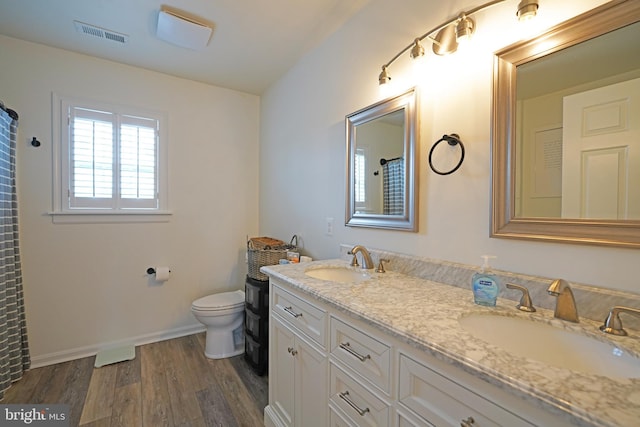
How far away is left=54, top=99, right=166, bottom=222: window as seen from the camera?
2307 mm

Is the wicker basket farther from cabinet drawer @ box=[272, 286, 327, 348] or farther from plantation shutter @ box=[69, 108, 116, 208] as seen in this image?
plantation shutter @ box=[69, 108, 116, 208]

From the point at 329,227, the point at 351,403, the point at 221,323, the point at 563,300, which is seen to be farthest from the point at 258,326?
the point at 563,300

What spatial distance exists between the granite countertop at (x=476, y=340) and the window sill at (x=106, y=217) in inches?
73.8

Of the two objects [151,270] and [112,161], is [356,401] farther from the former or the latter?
[112,161]

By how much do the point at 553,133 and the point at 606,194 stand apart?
0.85 feet

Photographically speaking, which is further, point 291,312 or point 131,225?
point 131,225

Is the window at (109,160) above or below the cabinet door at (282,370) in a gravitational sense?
above

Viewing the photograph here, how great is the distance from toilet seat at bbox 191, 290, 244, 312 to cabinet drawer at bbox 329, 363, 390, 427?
1.48 metres

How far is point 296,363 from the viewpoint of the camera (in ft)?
4.41

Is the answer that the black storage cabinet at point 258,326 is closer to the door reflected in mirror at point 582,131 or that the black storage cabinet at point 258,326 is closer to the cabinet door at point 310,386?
the cabinet door at point 310,386

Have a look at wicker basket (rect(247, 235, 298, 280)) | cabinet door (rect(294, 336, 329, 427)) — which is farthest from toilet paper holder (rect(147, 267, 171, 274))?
cabinet door (rect(294, 336, 329, 427))

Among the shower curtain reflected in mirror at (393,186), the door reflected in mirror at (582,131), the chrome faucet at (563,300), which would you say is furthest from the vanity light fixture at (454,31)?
the chrome faucet at (563,300)

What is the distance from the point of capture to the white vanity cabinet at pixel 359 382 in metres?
0.63

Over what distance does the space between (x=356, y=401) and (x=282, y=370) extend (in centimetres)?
63
